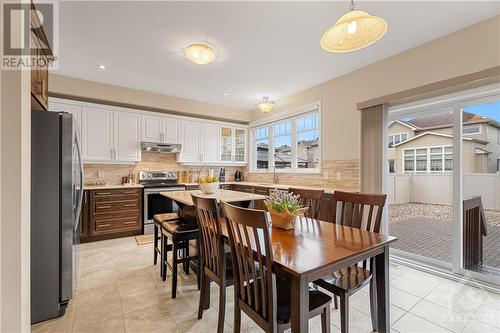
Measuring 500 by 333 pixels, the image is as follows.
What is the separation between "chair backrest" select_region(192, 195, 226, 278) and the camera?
5.23 feet

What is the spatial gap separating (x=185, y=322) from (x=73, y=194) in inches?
60.0

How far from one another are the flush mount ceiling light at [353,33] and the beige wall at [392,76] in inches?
56.9

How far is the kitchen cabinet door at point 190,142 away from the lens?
525cm

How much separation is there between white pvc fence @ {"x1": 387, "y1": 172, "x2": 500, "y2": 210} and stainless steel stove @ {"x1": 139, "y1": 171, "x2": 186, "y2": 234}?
12.9 ft

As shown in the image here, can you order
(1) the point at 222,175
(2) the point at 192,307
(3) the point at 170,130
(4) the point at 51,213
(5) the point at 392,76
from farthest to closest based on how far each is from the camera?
(1) the point at 222,175 < (3) the point at 170,130 < (5) the point at 392,76 < (2) the point at 192,307 < (4) the point at 51,213

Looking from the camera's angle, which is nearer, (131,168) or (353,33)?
(353,33)

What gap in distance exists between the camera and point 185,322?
6.23 feet

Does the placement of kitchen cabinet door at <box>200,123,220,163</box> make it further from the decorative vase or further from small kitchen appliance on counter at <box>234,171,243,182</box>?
the decorative vase

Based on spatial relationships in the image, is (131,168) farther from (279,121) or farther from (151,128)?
(279,121)

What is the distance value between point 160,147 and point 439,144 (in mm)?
4811

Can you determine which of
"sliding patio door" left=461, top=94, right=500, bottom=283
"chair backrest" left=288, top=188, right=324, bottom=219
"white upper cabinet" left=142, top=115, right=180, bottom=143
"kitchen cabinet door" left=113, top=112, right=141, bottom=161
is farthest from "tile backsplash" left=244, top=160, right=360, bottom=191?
"kitchen cabinet door" left=113, top=112, right=141, bottom=161

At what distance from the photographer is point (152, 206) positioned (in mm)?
4488

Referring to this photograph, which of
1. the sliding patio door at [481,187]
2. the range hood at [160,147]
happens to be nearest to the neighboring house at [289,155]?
the range hood at [160,147]

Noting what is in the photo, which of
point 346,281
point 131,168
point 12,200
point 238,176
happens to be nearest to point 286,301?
point 346,281
